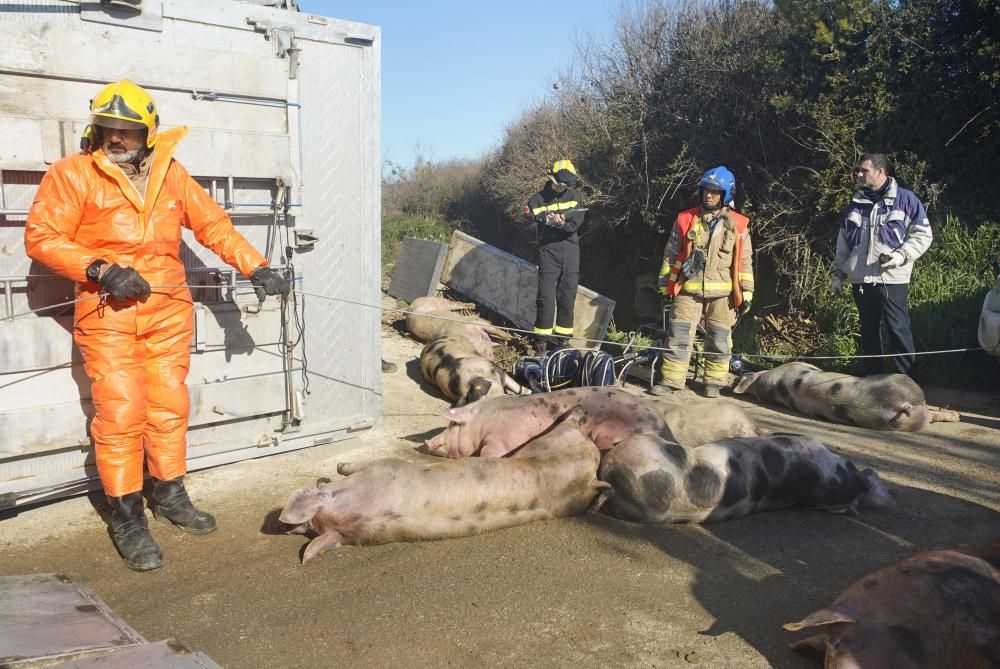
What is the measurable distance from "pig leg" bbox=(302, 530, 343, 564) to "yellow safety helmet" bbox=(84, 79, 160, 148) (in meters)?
2.32

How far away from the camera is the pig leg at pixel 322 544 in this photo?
4426 millimetres

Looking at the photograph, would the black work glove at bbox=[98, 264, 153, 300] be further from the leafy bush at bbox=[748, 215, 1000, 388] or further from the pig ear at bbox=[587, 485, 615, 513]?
the leafy bush at bbox=[748, 215, 1000, 388]

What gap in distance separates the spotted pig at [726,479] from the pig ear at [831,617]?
63.8 inches

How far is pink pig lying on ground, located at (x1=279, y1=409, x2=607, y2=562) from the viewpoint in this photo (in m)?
4.57

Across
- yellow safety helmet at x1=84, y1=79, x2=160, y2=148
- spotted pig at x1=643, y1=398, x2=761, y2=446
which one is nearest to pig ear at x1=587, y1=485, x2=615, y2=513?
spotted pig at x1=643, y1=398, x2=761, y2=446

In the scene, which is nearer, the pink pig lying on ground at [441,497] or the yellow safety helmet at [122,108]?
the yellow safety helmet at [122,108]

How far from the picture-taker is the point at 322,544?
4.47 meters

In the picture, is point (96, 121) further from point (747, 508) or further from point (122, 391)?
point (747, 508)

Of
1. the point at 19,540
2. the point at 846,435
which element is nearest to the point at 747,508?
the point at 846,435

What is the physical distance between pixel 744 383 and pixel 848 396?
122cm

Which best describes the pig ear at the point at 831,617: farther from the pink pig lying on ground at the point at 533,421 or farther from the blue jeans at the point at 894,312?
the blue jeans at the point at 894,312

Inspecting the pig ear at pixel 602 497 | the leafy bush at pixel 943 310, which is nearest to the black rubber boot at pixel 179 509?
the pig ear at pixel 602 497

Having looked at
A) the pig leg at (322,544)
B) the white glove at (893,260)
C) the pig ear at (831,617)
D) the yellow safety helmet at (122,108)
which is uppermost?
the yellow safety helmet at (122,108)

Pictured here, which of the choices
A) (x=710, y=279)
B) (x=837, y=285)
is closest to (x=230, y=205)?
(x=710, y=279)
